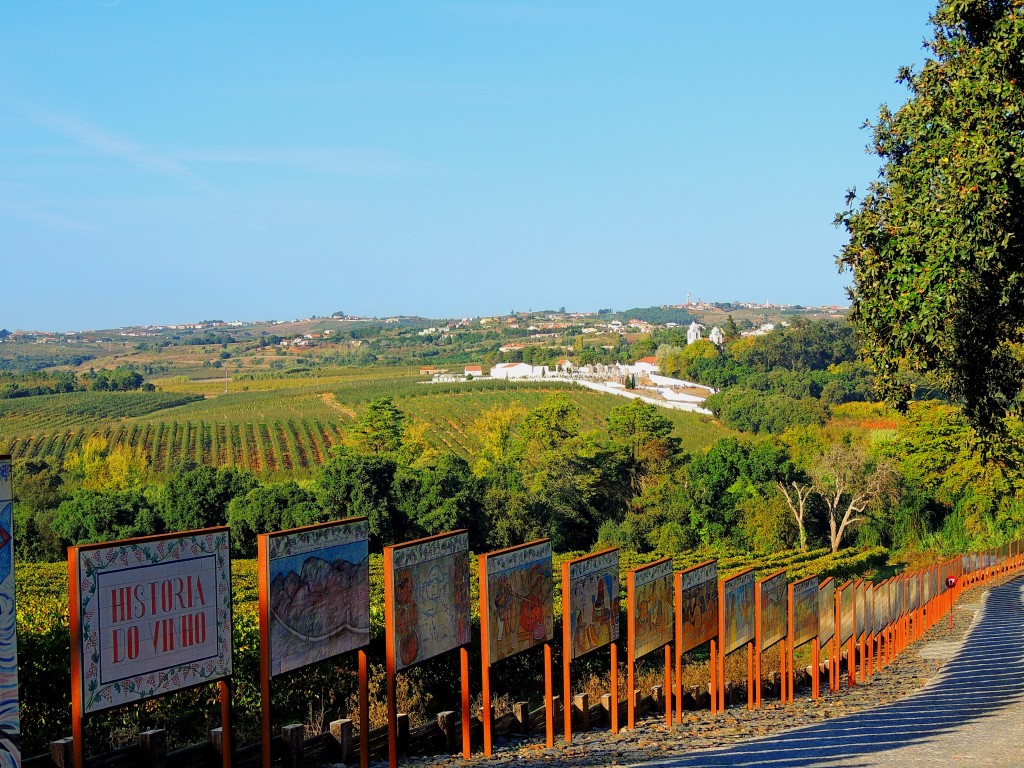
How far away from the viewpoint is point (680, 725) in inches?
480

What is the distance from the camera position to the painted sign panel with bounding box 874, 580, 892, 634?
19.8 m

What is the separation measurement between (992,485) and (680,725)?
4502 centimetres

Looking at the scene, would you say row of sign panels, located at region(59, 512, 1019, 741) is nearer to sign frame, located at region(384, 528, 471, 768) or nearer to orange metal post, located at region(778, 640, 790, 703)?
sign frame, located at region(384, 528, 471, 768)

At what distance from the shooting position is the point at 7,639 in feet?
18.5

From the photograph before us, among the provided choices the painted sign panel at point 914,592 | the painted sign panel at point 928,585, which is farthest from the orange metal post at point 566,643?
the painted sign panel at point 928,585

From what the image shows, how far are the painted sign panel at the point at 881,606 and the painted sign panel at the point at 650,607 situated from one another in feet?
31.2

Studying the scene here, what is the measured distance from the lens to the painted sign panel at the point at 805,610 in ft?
49.1

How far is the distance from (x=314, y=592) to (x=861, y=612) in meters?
13.3

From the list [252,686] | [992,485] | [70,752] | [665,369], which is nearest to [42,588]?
[252,686]

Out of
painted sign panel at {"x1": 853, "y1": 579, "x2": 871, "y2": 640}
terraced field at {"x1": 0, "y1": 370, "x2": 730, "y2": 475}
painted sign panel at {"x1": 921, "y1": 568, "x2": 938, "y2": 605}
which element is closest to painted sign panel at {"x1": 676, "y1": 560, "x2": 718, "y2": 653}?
painted sign panel at {"x1": 853, "y1": 579, "x2": 871, "y2": 640}

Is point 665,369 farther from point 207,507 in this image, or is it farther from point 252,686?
point 252,686

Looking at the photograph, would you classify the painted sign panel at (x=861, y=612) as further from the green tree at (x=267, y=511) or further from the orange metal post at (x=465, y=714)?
the green tree at (x=267, y=511)

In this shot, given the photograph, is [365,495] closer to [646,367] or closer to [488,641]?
[488,641]

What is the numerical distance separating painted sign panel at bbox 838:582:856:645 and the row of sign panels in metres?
5.62
